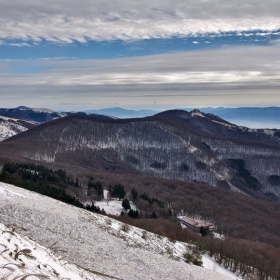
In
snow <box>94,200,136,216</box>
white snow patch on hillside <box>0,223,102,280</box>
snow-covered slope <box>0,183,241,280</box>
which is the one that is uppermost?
white snow patch on hillside <box>0,223,102,280</box>

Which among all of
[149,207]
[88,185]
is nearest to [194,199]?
[149,207]

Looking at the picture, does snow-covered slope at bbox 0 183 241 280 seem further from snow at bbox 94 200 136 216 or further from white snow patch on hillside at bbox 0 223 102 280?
snow at bbox 94 200 136 216

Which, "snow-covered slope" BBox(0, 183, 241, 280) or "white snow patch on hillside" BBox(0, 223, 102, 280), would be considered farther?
"snow-covered slope" BBox(0, 183, 241, 280)

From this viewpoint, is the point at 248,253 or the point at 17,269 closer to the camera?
the point at 17,269

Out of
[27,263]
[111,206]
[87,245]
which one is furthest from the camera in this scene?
[111,206]

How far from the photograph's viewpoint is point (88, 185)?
13325cm

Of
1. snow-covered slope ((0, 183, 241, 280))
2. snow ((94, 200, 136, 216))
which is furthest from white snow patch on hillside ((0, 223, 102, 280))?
snow ((94, 200, 136, 216))

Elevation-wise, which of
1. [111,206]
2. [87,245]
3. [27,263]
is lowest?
[111,206]

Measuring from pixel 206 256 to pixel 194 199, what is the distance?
3361 inches

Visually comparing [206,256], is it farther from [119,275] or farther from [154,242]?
[119,275]

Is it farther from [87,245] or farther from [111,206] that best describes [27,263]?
[111,206]

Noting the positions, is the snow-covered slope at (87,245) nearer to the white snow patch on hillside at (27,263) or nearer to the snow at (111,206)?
the white snow patch on hillside at (27,263)

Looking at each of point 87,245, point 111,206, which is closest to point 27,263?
point 87,245

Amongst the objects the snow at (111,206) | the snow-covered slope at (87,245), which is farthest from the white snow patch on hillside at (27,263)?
the snow at (111,206)
